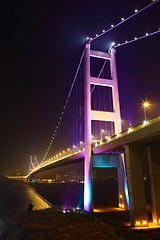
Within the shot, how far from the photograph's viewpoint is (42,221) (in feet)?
52.0

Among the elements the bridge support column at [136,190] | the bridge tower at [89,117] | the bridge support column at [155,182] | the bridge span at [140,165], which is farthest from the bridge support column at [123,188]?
the bridge support column at [136,190]

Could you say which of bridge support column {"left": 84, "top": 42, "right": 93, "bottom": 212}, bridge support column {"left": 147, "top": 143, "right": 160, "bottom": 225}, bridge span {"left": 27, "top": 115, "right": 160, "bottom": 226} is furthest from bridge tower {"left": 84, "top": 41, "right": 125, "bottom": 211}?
bridge support column {"left": 147, "top": 143, "right": 160, "bottom": 225}

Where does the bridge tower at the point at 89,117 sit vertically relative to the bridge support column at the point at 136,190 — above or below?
above

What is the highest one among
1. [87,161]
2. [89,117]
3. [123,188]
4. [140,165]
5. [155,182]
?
[89,117]

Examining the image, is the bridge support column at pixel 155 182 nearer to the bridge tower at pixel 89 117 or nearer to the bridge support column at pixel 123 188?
the bridge support column at pixel 123 188

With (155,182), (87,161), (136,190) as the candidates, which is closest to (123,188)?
(87,161)

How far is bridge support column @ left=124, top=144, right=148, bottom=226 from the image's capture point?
45.0 ft

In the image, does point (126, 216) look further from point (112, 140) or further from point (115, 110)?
point (115, 110)

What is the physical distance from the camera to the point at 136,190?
1405 cm

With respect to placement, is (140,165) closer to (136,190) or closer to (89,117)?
(136,190)

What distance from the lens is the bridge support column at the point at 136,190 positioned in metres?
13.7

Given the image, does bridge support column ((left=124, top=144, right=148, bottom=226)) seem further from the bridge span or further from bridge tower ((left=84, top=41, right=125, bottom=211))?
bridge tower ((left=84, top=41, right=125, bottom=211))

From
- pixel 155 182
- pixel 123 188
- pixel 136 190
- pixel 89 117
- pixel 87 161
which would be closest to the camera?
pixel 136 190

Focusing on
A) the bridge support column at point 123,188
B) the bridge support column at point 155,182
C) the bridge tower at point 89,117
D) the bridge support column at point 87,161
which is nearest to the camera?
the bridge support column at point 155,182
